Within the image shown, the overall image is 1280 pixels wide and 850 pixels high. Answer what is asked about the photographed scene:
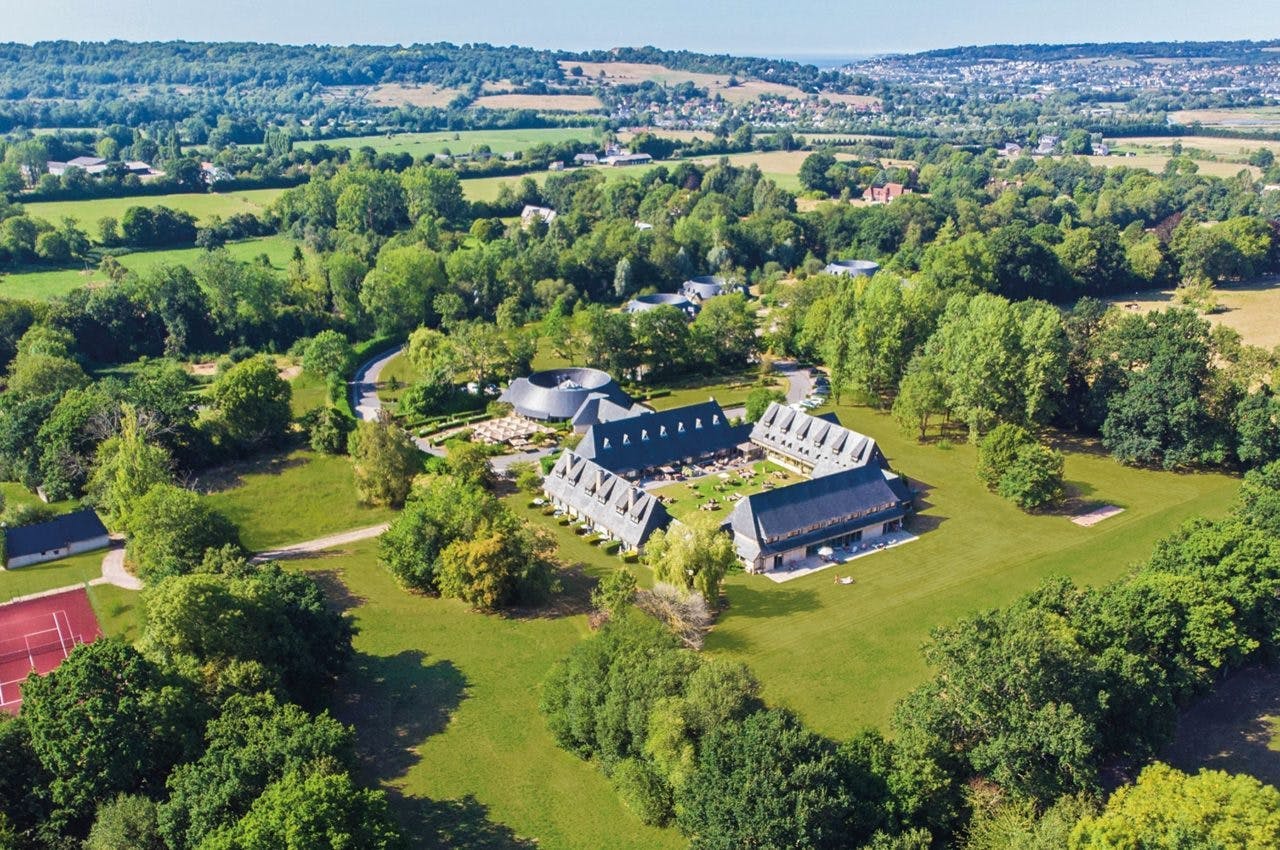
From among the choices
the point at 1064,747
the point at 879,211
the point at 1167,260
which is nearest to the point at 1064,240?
the point at 1167,260

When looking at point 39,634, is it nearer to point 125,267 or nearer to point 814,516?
point 814,516

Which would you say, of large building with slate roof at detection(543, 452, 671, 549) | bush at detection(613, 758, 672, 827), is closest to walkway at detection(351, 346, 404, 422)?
large building with slate roof at detection(543, 452, 671, 549)

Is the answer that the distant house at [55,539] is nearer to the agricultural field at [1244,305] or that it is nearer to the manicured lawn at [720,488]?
the manicured lawn at [720,488]

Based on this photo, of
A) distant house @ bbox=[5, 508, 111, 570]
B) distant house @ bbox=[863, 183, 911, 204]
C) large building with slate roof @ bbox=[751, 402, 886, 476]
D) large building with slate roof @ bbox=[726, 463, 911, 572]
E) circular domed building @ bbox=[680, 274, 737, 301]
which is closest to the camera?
large building with slate roof @ bbox=[726, 463, 911, 572]

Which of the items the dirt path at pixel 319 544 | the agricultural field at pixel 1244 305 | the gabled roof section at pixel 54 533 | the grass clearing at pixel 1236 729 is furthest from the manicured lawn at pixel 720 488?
the agricultural field at pixel 1244 305

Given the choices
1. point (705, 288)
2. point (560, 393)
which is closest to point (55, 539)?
point (560, 393)

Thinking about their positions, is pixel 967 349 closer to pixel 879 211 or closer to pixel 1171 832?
pixel 1171 832

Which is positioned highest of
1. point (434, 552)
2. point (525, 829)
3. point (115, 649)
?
point (115, 649)

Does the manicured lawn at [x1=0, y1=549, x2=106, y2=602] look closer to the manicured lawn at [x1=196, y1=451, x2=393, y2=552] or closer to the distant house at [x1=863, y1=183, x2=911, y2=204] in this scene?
the manicured lawn at [x1=196, y1=451, x2=393, y2=552]
